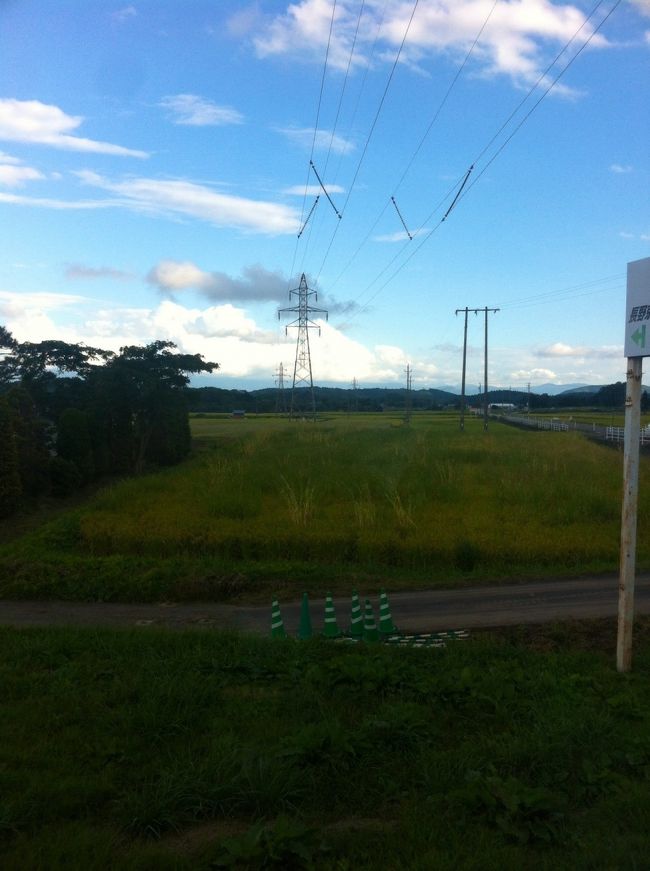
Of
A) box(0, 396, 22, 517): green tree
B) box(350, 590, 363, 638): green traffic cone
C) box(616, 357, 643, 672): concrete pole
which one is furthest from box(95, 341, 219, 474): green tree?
box(616, 357, 643, 672): concrete pole

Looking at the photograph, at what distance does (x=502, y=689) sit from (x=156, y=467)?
32.0 m

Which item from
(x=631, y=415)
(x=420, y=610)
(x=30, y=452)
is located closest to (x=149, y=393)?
(x=30, y=452)

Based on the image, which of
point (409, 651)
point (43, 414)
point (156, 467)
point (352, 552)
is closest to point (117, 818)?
point (409, 651)

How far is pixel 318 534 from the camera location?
1450 cm

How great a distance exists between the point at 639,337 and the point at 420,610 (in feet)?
17.4

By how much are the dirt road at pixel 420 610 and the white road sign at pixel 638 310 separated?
4076 mm

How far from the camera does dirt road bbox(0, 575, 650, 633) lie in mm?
9852

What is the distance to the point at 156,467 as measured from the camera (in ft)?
119

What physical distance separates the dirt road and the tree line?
18170 mm

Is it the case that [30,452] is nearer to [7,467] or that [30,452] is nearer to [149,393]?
[7,467]

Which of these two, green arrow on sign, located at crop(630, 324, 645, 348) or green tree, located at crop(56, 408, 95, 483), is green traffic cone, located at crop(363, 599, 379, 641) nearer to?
green arrow on sign, located at crop(630, 324, 645, 348)

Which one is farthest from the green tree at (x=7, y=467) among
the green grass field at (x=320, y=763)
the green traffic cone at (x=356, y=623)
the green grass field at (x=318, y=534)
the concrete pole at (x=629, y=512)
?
the concrete pole at (x=629, y=512)

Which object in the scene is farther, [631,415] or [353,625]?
[353,625]

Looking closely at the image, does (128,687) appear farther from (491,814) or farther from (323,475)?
(323,475)
